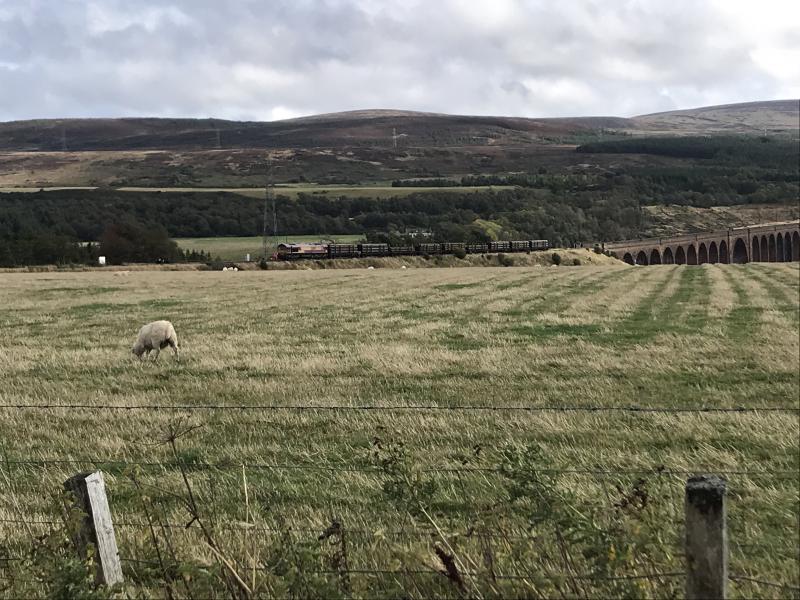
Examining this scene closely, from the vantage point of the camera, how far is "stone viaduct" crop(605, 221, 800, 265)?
123 meters

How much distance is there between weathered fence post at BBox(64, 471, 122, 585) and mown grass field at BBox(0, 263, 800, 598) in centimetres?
20

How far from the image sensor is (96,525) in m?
4.54

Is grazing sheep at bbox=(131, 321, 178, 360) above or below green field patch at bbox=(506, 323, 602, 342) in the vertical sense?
above

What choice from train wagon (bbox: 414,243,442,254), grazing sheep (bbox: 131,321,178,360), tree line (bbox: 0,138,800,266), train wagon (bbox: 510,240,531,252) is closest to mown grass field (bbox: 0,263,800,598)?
grazing sheep (bbox: 131,321,178,360)

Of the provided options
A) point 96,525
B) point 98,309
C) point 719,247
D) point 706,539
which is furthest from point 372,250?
point 706,539

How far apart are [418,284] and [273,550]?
40.4m

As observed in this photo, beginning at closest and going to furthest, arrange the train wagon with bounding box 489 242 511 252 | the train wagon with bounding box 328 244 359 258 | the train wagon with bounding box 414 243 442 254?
the train wagon with bounding box 328 244 359 258 → the train wagon with bounding box 414 243 442 254 → the train wagon with bounding box 489 242 511 252

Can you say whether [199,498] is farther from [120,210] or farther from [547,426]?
[120,210]

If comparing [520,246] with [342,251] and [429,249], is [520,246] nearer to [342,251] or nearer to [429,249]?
[429,249]

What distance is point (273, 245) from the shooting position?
324ft

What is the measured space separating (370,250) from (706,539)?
82.4 m

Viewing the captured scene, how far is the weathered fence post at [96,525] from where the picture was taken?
14.7 feet

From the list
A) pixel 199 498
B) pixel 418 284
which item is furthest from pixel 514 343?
pixel 418 284

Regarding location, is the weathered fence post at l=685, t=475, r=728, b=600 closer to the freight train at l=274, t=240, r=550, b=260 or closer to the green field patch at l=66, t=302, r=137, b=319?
the green field patch at l=66, t=302, r=137, b=319
